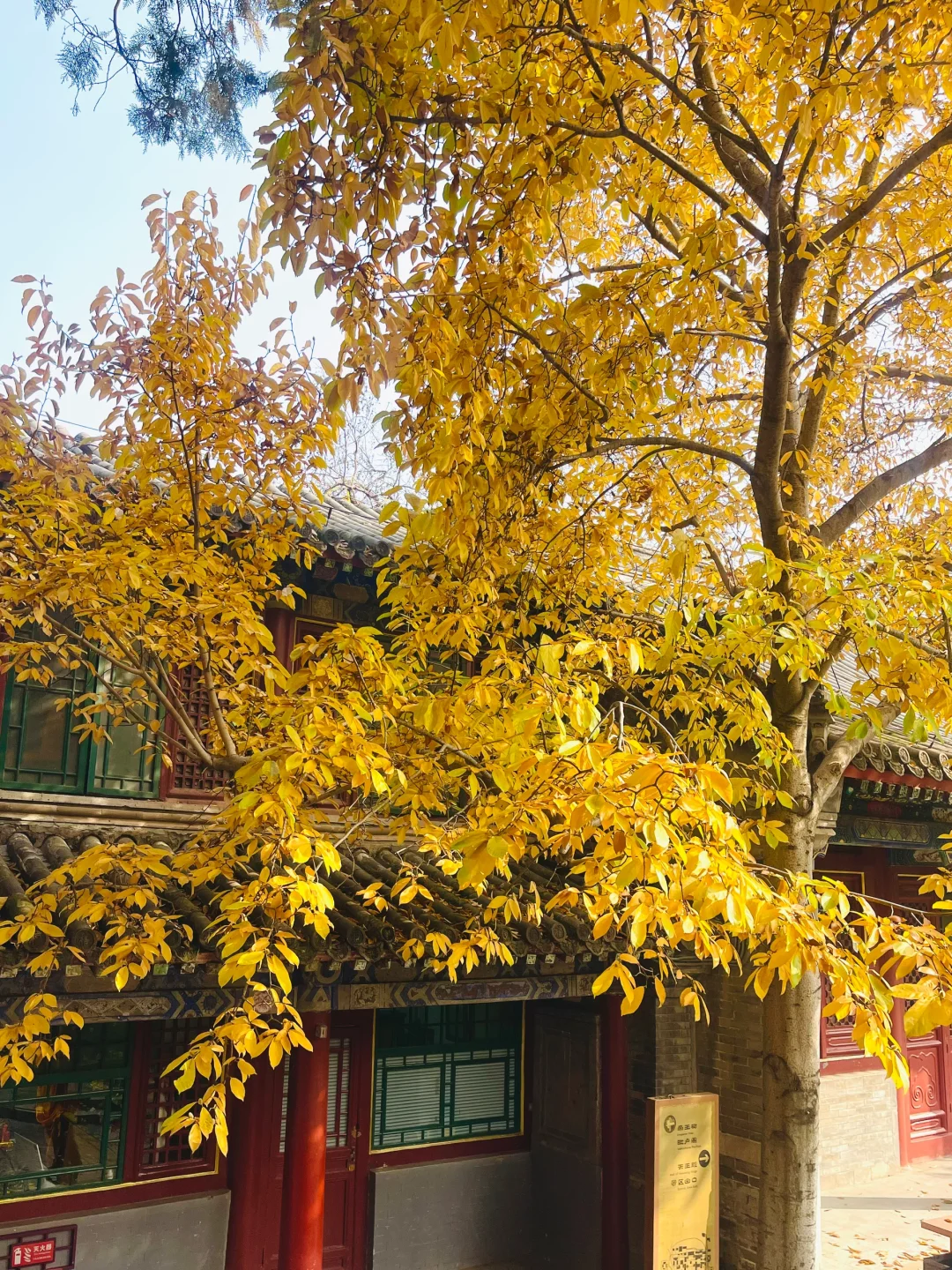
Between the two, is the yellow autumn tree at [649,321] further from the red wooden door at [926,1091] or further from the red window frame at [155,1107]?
the red wooden door at [926,1091]

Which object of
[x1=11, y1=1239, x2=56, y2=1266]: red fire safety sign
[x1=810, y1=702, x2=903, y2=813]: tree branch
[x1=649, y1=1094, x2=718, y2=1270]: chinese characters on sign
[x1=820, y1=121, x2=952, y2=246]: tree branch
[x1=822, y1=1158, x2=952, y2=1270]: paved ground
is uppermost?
[x1=820, y1=121, x2=952, y2=246]: tree branch

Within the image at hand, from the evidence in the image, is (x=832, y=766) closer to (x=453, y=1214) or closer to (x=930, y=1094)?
(x=453, y=1214)

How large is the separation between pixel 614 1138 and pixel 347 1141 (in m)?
1.86

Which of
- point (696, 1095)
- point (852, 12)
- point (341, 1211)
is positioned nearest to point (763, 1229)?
point (696, 1095)

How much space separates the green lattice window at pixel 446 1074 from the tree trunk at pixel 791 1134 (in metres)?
3.25

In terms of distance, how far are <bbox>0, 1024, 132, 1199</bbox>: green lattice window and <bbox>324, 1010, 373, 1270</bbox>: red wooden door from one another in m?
1.43

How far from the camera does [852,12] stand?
353 cm

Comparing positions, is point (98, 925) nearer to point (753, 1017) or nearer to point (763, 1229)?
point (763, 1229)

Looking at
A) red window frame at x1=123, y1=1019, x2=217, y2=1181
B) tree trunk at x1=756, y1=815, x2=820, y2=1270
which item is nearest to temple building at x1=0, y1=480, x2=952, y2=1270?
red window frame at x1=123, y1=1019, x2=217, y2=1181

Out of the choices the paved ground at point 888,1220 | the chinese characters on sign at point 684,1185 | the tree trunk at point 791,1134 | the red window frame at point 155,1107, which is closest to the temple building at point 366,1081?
the red window frame at point 155,1107

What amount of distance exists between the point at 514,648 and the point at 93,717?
259 cm

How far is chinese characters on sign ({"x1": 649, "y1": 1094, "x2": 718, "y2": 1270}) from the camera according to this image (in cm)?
568

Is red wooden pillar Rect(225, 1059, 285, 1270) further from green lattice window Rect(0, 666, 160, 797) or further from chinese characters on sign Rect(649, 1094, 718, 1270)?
chinese characters on sign Rect(649, 1094, 718, 1270)

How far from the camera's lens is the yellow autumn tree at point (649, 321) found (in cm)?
325
